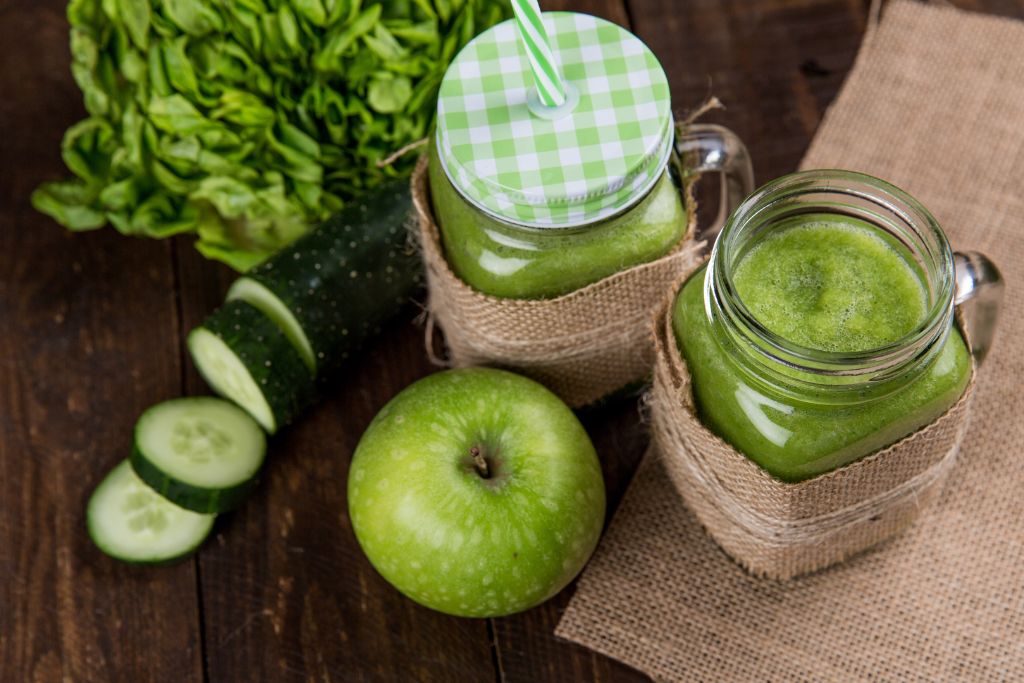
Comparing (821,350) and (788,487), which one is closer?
(821,350)

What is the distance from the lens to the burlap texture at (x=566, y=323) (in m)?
0.99

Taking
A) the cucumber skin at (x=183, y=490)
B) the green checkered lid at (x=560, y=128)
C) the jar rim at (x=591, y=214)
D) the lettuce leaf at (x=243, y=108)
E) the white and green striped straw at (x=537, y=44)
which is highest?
the white and green striped straw at (x=537, y=44)

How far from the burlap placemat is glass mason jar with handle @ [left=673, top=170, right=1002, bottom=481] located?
250mm

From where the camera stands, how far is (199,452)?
1154 mm

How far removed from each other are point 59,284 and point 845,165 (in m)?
0.94

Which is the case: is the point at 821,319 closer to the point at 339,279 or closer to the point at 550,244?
the point at 550,244

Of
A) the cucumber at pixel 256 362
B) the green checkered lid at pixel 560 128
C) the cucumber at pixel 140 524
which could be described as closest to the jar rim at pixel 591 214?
the green checkered lid at pixel 560 128

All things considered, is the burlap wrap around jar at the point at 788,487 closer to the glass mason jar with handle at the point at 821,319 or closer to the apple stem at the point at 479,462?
the glass mason jar with handle at the point at 821,319

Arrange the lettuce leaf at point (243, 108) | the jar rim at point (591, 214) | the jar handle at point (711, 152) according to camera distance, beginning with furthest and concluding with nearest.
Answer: the lettuce leaf at point (243, 108), the jar handle at point (711, 152), the jar rim at point (591, 214)

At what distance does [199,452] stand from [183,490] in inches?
1.9

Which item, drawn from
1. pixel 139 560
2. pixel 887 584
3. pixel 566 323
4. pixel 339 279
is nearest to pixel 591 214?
pixel 566 323

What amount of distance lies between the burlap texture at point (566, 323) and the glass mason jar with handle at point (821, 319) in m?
0.08

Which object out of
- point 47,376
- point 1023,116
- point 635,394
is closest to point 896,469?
point 635,394

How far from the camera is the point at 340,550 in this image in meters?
1.18
